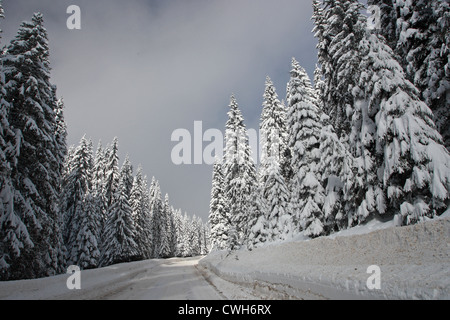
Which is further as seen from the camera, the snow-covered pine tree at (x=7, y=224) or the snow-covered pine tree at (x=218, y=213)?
the snow-covered pine tree at (x=218, y=213)

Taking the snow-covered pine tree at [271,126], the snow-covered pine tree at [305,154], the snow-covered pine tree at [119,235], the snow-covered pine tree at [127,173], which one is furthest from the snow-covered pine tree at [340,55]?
the snow-covered pine tree at [127,173]

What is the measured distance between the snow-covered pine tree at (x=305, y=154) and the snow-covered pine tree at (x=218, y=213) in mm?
27169

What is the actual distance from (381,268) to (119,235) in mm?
40330

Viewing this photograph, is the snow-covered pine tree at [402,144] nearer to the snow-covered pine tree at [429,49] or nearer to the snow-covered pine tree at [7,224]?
the snow-covered pine tree at [429,49]

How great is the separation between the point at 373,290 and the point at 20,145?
2110 cm

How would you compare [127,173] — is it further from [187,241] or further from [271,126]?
[187,241]

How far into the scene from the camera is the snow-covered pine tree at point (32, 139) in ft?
56.6

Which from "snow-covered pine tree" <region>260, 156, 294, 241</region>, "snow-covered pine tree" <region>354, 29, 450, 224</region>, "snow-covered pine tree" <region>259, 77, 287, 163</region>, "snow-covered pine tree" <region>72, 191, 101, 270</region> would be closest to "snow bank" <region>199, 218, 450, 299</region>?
"snow-covered pine tree" <region>354, 29, 450, 224</region>

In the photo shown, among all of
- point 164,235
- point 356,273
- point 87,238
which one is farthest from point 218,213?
point 356,273

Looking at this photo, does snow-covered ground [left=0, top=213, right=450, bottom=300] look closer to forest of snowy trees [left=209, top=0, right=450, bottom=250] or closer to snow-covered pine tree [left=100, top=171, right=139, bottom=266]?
forest of snowy trees [left=209, top=0, right=450, bottom=250]

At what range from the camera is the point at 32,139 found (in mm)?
18766

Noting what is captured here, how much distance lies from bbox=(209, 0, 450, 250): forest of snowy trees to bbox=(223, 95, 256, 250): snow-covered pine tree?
8632 millimetres
